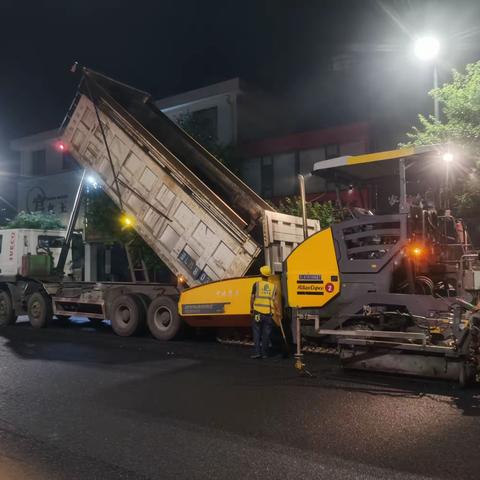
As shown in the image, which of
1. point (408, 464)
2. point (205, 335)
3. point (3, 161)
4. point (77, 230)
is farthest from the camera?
point (3, 161)

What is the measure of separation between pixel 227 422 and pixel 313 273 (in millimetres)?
3096

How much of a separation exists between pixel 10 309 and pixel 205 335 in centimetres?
564

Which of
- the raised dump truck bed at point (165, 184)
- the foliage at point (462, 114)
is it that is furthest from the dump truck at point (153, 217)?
the foliage at point (462, 114)

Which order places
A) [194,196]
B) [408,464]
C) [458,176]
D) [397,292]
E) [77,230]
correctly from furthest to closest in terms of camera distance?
1. [77,230]
2. [194,196]
3. [458,176]
4. [397,292]
5. [408,464]

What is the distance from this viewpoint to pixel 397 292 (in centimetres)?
740

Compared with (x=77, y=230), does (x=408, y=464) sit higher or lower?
lower

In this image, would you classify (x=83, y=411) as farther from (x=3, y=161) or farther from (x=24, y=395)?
(x=3, y=161)

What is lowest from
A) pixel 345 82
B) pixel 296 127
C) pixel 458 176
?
pixel 458 176

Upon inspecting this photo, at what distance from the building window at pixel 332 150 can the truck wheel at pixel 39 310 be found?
1236cm

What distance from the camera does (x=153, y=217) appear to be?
1107cm

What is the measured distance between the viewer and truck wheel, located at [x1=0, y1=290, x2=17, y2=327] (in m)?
14.0

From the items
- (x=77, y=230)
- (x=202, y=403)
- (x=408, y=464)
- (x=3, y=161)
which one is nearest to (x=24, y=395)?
(x=202, y=403)

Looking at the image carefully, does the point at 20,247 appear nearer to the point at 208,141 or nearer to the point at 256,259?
the point at 256,259

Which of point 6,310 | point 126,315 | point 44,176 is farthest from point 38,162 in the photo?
point 126,315
